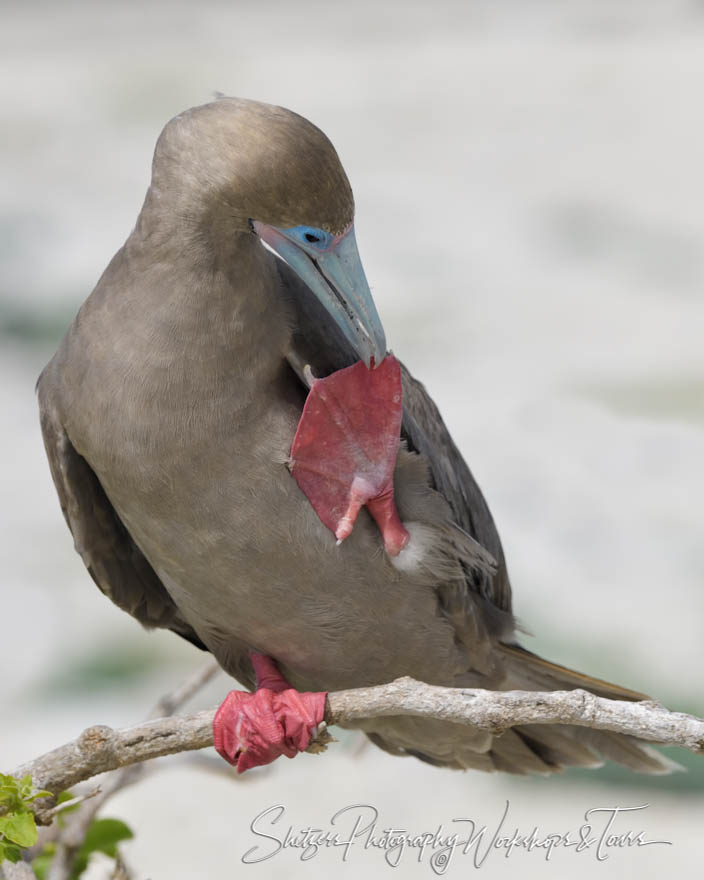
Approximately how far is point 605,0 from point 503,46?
1.16 metres

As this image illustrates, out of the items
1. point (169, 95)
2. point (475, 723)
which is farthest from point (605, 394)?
point (475, 723)

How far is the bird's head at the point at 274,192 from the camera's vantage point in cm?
348

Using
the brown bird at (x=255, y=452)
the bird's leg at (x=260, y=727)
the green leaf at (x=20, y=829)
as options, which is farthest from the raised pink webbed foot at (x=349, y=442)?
the green leaf at (x=20, y=829)

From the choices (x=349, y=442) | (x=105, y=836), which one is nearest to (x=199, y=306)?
(x=349, y=442)

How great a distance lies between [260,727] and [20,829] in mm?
1075

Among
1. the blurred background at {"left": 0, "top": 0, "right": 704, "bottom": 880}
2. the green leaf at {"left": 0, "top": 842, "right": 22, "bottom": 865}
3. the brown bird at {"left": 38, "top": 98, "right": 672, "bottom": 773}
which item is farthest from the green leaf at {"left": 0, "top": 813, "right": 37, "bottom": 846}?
the blurred background at {"left": 0, "top": 0, "right": 704, "bottom": 880}

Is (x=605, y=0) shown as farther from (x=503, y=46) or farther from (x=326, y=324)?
(x=326, y=324)

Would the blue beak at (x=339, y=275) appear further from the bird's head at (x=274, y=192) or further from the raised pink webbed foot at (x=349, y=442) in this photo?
the raised pink webbed foot at (x=349, y=442)

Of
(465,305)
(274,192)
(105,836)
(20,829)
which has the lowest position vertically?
(465,305)

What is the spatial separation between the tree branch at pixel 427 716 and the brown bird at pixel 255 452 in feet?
1.99

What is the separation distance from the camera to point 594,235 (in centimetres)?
1165

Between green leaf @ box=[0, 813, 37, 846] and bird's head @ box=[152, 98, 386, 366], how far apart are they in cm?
150

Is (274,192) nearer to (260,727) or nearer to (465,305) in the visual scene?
(260,727)

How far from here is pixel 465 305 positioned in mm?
11258
